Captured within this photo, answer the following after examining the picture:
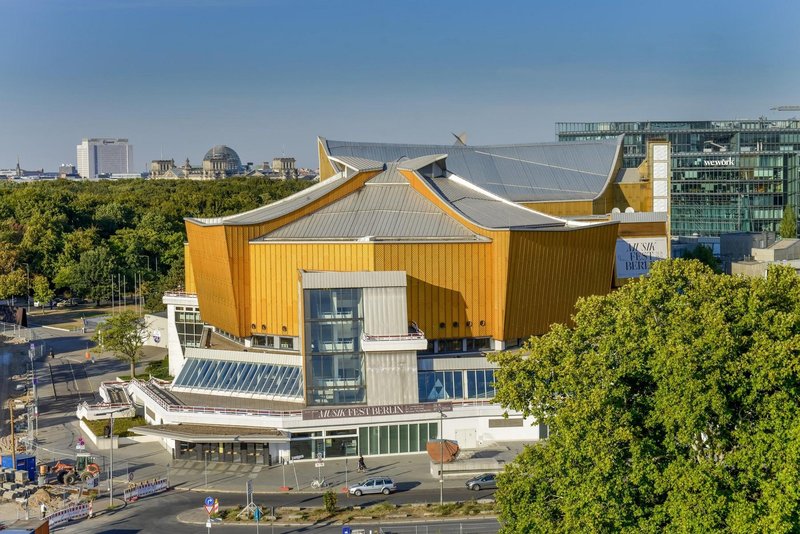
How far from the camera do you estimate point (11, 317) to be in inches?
5074

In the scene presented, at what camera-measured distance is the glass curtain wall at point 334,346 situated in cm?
6812

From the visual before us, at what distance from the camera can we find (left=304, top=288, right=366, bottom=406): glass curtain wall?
224 ft

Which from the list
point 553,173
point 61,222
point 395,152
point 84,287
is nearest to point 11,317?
point 84,287

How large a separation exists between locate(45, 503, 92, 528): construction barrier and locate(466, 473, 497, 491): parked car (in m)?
20.2

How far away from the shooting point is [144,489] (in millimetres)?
58656

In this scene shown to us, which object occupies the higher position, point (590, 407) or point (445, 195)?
point (445, 195)

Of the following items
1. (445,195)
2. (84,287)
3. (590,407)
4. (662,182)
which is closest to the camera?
(590,407)

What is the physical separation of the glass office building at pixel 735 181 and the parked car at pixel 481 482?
110 m

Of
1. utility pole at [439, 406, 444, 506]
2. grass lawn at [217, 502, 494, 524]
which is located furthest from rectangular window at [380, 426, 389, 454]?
grass lawn at [217, 502, 494, 524]

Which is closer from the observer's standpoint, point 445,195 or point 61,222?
point 445,195

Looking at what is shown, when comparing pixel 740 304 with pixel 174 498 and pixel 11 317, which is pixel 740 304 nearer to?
pixel 174 498

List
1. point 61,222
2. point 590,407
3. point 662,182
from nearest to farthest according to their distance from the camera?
point 590,407, point 662,182, point 61,222

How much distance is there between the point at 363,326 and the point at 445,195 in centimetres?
1869

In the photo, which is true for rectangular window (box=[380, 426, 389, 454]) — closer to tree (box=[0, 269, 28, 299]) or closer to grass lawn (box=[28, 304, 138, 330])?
grass lawn (box=[28, 304, 138, 330])
